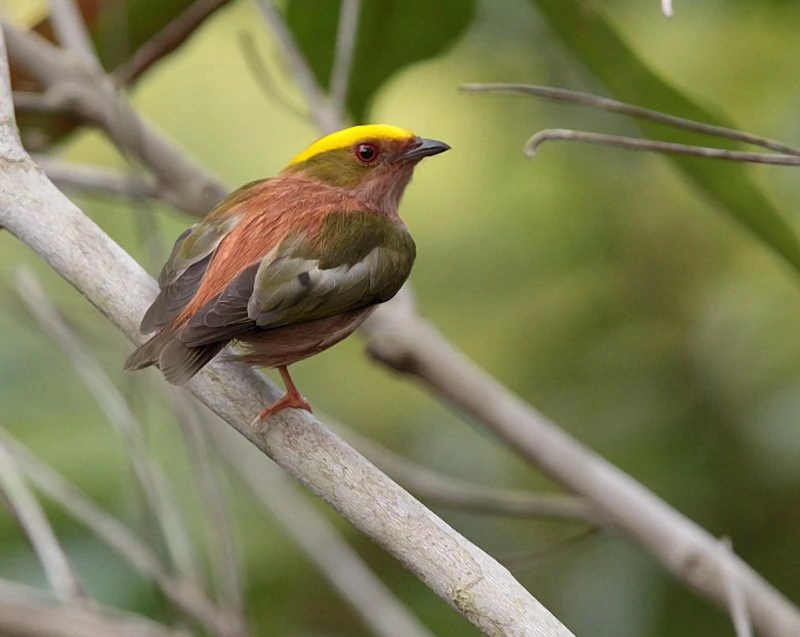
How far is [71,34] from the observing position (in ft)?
8.88

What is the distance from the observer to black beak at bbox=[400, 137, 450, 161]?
2.52 metres

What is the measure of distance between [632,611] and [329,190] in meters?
1.32

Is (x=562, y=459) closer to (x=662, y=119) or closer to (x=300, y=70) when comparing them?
(x=662, y=119)

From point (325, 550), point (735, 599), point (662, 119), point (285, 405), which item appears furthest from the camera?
point (325, 550)

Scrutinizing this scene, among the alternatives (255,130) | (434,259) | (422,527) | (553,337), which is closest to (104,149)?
(255,130)

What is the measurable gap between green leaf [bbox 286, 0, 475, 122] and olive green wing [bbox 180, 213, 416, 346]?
1.66 feet

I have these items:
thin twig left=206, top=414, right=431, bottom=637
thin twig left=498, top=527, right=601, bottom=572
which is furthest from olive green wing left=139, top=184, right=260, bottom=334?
thin twig left=498, top=527, right=601, bottom=572

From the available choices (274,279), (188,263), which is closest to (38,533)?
(188,263)

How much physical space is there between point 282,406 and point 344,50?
0.92m

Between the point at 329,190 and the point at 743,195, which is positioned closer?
the point at 743,195

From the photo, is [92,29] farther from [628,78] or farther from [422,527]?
[422,527]

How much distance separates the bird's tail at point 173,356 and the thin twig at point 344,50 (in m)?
0.83

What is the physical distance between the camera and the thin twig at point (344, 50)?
2480 millimetres

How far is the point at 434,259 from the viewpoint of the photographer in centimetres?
369
